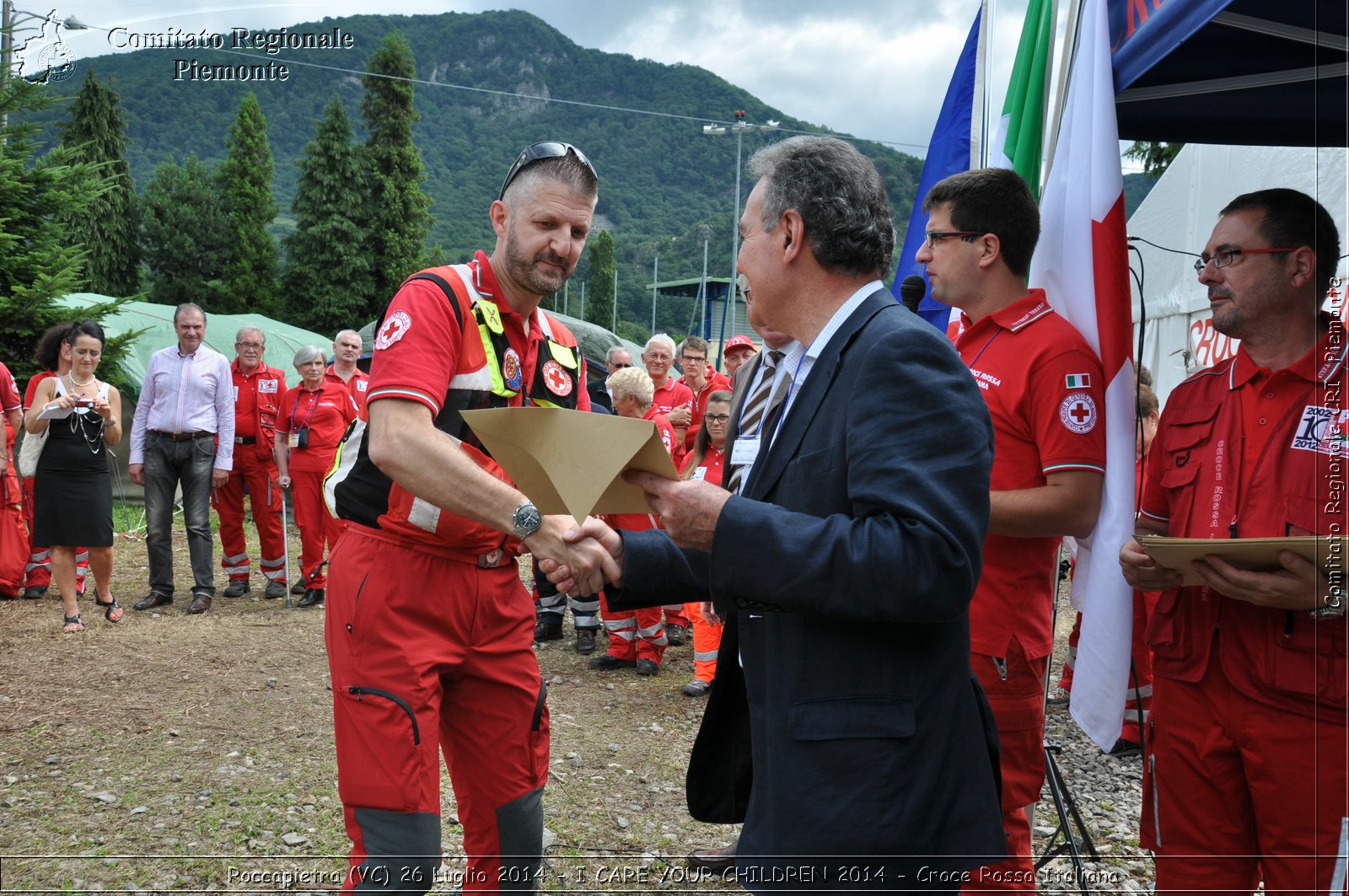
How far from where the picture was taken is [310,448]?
30.9ft

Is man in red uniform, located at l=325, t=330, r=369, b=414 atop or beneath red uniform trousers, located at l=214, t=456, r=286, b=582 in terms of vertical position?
atop

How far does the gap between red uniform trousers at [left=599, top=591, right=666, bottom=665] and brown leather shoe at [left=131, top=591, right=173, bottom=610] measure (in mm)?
4373

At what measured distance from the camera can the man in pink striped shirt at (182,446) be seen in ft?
28.7

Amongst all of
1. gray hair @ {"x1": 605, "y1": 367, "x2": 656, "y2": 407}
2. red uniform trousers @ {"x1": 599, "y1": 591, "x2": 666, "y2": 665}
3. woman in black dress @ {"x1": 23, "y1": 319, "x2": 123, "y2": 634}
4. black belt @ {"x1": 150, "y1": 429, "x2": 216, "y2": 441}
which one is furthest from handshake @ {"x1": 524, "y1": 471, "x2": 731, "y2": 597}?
black belt @ {"x1": 150, "y1": 429, "x2": 216, "y2": 441}

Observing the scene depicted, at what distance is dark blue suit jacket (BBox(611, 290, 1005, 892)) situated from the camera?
161cm

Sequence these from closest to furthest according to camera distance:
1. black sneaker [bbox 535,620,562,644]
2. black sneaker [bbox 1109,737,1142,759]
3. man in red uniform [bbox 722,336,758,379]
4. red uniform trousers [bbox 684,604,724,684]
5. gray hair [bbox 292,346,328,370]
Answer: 1. black sneaker [bbox 1109,737,1142,759]
2. red uniform trousers [bbox 684,604,724,684]
3. black sneaker [bbox 535,620,562,644]
4. man in red uniform [bbox 722,336,758,379]
5. gray hair [bbox 292,346,328,370]

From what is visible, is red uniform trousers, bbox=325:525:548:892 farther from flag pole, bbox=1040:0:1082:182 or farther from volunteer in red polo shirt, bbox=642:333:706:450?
volunteer in red polo shirt, bbox=642:333:706:450

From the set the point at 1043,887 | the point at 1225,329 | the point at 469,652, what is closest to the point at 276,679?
the point at 469,652

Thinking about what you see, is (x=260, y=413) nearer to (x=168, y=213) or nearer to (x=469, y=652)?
(x=469, y=652)

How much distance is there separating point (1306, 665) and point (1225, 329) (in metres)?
0.90

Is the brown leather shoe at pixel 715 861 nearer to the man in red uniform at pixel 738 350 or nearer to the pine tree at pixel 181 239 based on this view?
the man in red uniform at pixel 738 350

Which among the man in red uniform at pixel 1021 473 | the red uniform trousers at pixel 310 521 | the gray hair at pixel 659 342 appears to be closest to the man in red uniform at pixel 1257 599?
the man in red uniform at pixel 1021 473

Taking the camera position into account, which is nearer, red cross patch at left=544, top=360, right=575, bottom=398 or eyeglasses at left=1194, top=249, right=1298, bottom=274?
eyeglasses at left=1194, top=249, right=1298, bottom=274

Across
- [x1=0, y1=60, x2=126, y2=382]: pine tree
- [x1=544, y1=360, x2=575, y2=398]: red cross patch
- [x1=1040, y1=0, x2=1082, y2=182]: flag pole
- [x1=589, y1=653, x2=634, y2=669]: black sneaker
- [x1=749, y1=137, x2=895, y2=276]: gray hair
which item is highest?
[x1=0, y1=60, x2=126, y2=382]: pine tree
